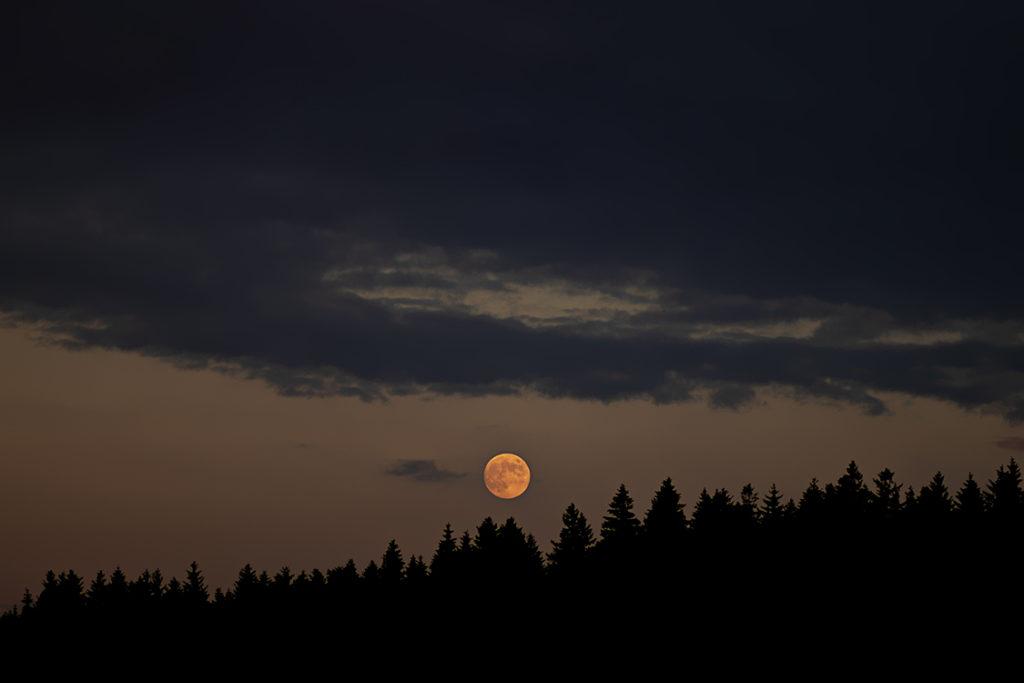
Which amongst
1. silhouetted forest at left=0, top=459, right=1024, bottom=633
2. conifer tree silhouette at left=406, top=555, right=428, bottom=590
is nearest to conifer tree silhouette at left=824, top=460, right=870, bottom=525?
silhouetted forest at left=0, top=459, right=1024, bottom=633

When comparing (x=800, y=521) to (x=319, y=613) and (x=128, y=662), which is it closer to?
(x=319, y=613)

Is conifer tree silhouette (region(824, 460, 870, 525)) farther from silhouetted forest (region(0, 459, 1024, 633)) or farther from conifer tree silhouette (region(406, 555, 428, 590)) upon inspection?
conifer tree silhouette (region(406, 555, 428, 590))

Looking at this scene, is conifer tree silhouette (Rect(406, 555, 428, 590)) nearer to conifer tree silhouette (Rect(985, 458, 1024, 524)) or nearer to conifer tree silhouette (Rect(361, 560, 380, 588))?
conifer tree silhouette (Rect(361, 560, 380, 588))

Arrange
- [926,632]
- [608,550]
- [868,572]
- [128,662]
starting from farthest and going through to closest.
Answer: [128,662], [608,550], [868,572], [926,632]

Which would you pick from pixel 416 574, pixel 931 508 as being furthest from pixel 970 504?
pixel 416 574

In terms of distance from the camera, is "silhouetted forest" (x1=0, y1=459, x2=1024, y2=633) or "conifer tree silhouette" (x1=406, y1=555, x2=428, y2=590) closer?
"silhouetted forest" (x1=0, y1=459, x2=1024, y2=633)

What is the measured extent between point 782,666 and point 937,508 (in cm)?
2468

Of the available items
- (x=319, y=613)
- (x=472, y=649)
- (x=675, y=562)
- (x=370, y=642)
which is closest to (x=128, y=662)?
(x=319, y=613)

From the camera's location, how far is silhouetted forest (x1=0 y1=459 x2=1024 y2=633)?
10881cm

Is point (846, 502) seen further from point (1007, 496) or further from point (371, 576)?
point (371, 576)

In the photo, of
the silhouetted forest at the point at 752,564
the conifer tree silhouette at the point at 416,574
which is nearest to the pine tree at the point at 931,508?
the silhouetted forest at the point at 752,564

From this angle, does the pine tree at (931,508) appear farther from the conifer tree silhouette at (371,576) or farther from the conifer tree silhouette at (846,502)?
the conifer tree silhouette at (371,576)

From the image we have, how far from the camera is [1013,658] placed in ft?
305

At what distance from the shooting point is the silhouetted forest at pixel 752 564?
357 feet
